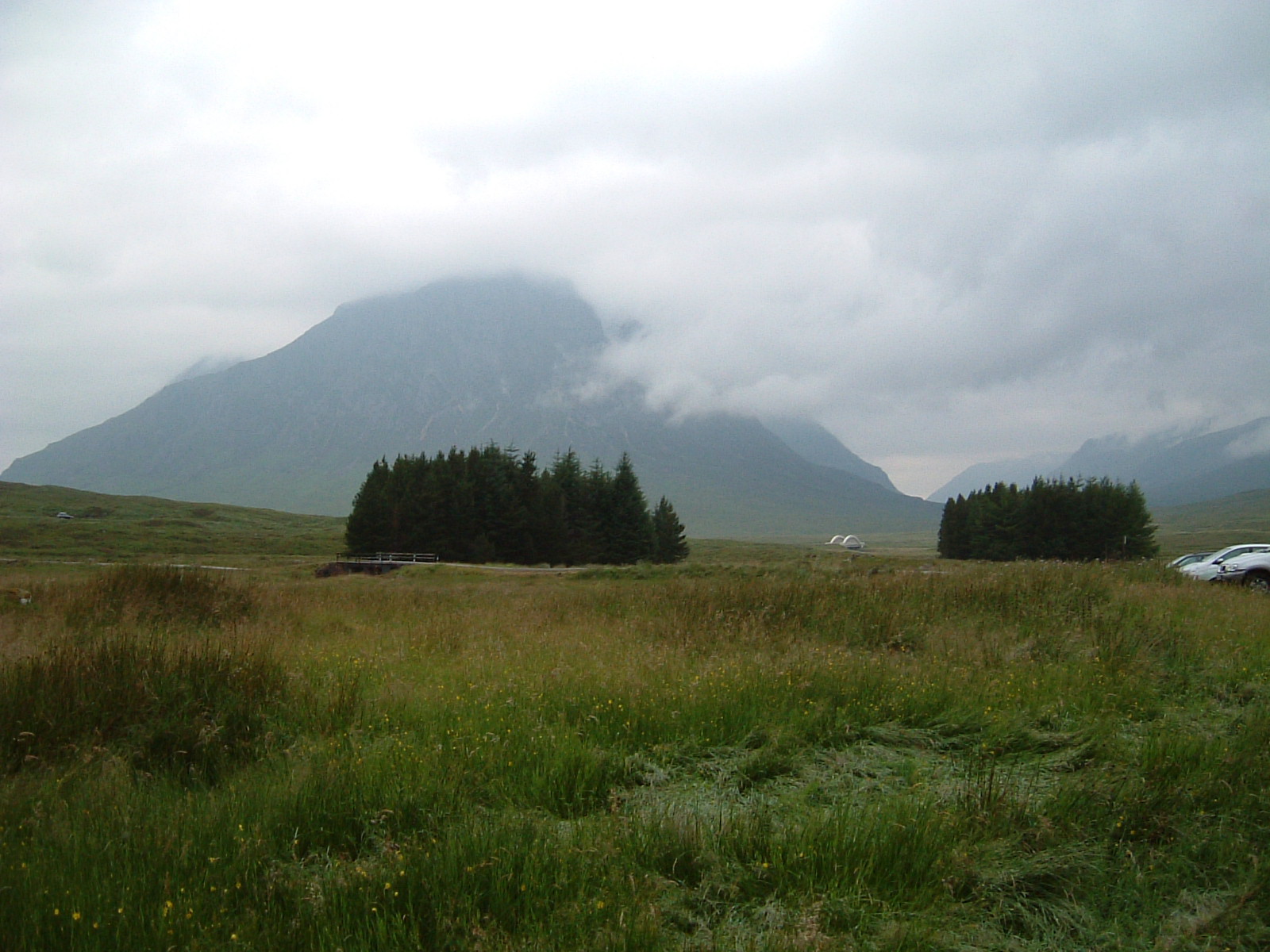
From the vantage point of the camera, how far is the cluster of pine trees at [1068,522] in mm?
79625

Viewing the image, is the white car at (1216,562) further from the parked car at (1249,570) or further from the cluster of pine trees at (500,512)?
the cluster of pine trees at (500,512)

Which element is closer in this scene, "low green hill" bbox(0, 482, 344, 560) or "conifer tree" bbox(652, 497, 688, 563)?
"low green hill" bbox(0, 482, 344, 560)

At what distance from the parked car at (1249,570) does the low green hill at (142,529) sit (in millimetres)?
64251

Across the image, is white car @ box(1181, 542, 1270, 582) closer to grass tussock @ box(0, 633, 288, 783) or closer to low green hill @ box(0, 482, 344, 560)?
grass tussock @ box(0, 633, 288, 783)

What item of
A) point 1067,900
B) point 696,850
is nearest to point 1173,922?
point 1067,900

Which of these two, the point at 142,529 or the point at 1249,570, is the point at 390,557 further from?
the point at 142,529

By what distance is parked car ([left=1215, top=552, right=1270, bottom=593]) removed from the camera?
2225 centimetres

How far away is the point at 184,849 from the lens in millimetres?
4312

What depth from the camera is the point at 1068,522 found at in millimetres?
81625

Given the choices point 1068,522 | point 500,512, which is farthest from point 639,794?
point 1068,522

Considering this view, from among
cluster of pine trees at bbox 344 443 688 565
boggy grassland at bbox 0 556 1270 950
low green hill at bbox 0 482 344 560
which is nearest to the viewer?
boggy grassland at bbox 0 556 1270 950

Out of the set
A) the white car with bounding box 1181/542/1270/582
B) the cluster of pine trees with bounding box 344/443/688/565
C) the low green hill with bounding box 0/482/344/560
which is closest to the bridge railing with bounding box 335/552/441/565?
the cluster of pine trees with bounding box 344/443/688/565

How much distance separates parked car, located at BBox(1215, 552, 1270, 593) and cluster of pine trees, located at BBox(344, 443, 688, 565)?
51.1 m

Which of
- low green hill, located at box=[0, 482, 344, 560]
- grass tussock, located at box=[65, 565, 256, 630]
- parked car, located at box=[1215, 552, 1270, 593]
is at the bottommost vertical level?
low green hill, located at box=[0, 482, 344, 560]
